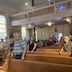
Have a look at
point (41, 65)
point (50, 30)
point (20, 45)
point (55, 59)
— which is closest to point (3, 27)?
point (50, 30)

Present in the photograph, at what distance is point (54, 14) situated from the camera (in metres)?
9.25

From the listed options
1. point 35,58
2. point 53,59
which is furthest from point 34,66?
point 35,58

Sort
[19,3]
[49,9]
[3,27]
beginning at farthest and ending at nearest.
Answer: [19,3], [3,27], [49,9]

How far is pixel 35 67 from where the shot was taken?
3275mm

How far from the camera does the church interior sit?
12.0 feet

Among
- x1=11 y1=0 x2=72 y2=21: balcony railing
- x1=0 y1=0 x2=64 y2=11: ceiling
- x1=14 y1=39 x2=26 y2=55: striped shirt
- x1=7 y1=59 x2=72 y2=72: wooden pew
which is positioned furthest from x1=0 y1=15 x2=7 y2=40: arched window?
x1=7 y1=59 x2=72 y2=72: wooden pew

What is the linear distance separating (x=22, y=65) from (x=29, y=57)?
1146 mm

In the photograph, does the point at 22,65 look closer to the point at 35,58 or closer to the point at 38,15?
the point at 35,58

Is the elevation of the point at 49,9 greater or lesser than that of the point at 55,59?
greater

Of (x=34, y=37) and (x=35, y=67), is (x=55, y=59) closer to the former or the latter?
(x=35, y=67)

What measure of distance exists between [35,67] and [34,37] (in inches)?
320

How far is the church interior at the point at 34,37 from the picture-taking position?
366cm

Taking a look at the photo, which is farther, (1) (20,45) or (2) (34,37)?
(2) (34,37)

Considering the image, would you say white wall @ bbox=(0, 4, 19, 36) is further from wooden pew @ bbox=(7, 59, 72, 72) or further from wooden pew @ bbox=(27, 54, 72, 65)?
wooden pew @ bbox=(7, 59, 72, 72)
